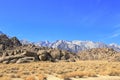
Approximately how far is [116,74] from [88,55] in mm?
169759

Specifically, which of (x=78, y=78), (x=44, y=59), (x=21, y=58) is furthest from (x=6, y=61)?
(x=78, y=78)

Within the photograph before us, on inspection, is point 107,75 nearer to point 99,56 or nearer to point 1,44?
point 1,44

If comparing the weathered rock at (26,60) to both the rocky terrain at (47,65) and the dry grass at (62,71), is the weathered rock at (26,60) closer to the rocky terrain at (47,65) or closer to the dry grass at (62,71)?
the rocky terrain at (47,65)

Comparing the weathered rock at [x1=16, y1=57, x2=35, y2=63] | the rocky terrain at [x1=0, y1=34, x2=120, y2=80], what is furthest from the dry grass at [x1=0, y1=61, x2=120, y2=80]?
the weathered rock at [x1=16, y1=57, x2=35, y2=63]

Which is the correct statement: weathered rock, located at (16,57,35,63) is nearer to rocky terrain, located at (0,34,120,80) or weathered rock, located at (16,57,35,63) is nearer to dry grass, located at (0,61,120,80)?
rocky terrain, located at (0,34,120,80)

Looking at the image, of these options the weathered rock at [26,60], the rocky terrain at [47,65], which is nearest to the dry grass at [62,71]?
the rocky terrain at [47,65]

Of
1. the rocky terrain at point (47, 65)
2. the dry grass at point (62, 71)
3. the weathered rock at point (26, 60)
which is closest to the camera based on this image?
the dry grass at point (62, 71)

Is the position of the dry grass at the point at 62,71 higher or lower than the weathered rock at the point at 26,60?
lower

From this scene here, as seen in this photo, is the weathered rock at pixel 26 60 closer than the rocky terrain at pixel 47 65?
No

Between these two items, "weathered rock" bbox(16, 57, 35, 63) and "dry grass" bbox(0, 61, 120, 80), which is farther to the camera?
"weathered rock" bbox(16, 57, 35, 63)

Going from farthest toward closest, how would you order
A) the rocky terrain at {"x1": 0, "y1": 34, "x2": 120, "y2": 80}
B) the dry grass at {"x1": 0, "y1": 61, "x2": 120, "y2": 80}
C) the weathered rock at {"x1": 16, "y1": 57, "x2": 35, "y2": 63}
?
the weathered rock at {"x1": 16, "y1": 57, "x2": 35, "y2": 63} → the rocky terrain at {"x1": 0, "y1": 34, "x2": 120, "y2": 80} → the dry grass at {"x1": 0, "y1": 61, "x2": 120, "y2": 80}

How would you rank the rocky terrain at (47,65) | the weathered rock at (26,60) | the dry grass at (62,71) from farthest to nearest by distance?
the weathered rock at (26,60) → the rocky terrain at (47,65) → the dry grass at (62,71)

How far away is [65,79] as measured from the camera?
21.2 metres

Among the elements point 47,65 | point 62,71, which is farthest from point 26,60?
point 62,71
